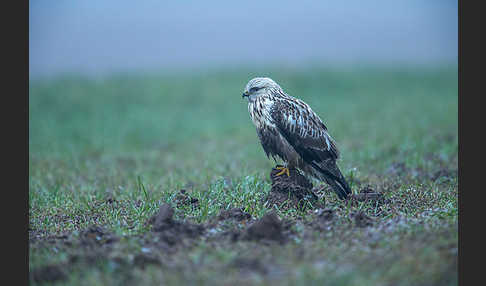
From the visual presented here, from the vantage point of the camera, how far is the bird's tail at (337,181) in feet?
17.6

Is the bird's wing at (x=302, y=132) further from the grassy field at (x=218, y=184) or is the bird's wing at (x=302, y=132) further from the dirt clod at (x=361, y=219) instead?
the dirt clod at (x=361, y=219)

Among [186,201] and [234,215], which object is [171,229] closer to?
[234,215]

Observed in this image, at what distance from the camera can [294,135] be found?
5.41 metres

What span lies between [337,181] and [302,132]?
29.0 inches

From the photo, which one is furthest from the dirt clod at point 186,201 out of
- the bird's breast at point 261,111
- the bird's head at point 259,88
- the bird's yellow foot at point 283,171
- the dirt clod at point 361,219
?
the dirt clod at point 361,219

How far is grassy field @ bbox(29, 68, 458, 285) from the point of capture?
355 cm

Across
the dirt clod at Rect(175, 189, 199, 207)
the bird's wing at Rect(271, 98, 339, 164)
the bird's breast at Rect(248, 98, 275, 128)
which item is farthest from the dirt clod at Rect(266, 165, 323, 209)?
the dirt clod at Rect(175, 189, 199, 207)

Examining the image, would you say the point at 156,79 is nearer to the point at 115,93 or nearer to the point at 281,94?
the point at 115,93

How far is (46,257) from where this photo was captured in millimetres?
3928

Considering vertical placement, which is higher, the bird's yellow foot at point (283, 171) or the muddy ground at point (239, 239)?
the bird's yellow foot at point (283, 171)

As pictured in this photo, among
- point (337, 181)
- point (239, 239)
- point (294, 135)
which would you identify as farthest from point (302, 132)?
point (239, 239)

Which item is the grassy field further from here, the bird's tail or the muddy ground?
the bird's tail

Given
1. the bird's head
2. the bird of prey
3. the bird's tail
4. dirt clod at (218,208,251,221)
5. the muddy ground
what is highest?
the bird's head

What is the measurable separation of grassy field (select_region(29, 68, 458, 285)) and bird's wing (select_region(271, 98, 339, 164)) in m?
0.63
